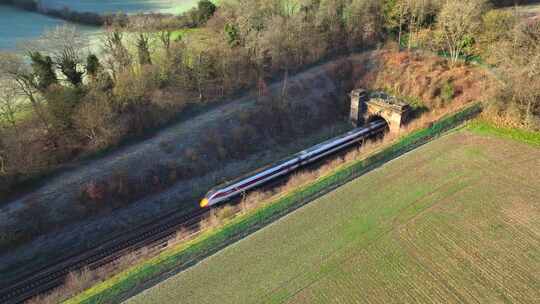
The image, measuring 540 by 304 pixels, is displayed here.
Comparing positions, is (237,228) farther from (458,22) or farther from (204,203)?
(458,22)

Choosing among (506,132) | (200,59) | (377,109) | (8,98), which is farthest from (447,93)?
(8,98)

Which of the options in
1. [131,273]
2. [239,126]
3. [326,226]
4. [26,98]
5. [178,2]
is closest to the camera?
[131,273]

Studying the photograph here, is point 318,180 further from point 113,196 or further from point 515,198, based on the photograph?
point 113,196

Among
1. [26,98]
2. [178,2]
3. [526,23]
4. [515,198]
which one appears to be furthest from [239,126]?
[178,2]

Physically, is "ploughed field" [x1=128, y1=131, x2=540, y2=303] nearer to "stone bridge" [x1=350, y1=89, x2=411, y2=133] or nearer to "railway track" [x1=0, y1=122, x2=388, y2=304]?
"railway track" [x1=0, y1=122, x2=388, y2=304]

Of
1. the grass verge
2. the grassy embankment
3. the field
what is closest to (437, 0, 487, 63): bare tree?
the grass verge

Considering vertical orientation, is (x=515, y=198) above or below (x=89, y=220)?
above
